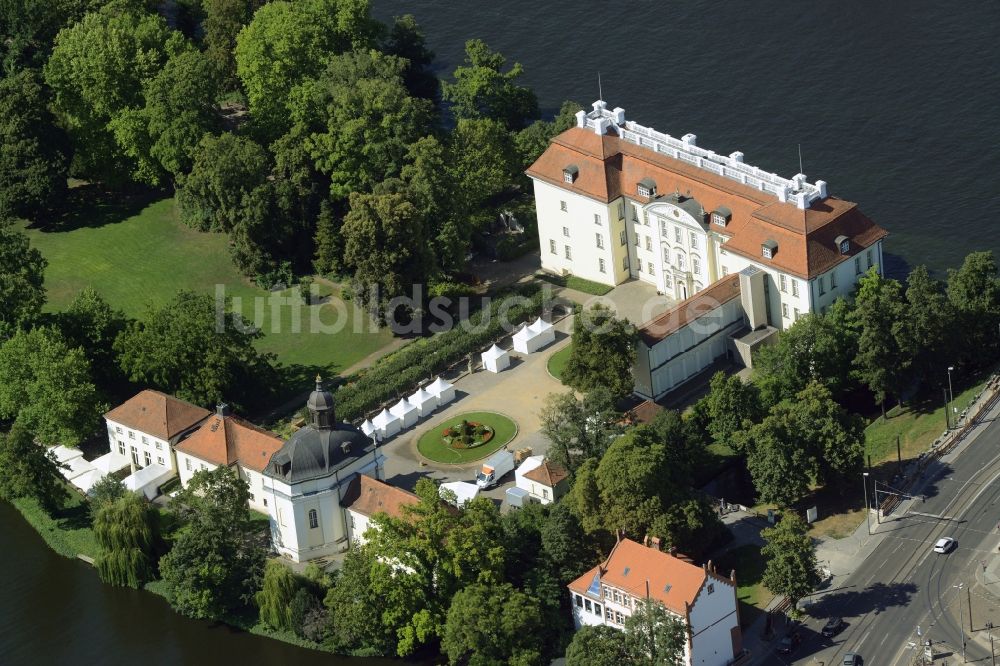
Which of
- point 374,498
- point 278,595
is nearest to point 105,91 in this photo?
point 374,498

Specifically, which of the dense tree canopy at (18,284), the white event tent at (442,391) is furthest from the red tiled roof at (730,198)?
the dense tree canopy at (18,284)

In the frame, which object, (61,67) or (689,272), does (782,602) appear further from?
(61,67)

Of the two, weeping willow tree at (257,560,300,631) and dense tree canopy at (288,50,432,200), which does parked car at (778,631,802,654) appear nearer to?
weeping willow tree at (257,560,300,631)

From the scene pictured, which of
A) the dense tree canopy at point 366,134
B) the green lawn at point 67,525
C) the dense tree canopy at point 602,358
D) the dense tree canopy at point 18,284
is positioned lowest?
the green lawn at point 67,525

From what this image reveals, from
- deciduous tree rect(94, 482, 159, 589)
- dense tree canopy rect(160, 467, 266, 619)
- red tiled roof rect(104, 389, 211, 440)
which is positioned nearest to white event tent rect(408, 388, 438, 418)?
red tiled roof rect(104, 389, 211, 440)

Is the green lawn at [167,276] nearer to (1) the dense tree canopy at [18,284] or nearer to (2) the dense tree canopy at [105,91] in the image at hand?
(2) the dense tree canopy at [105,91]
